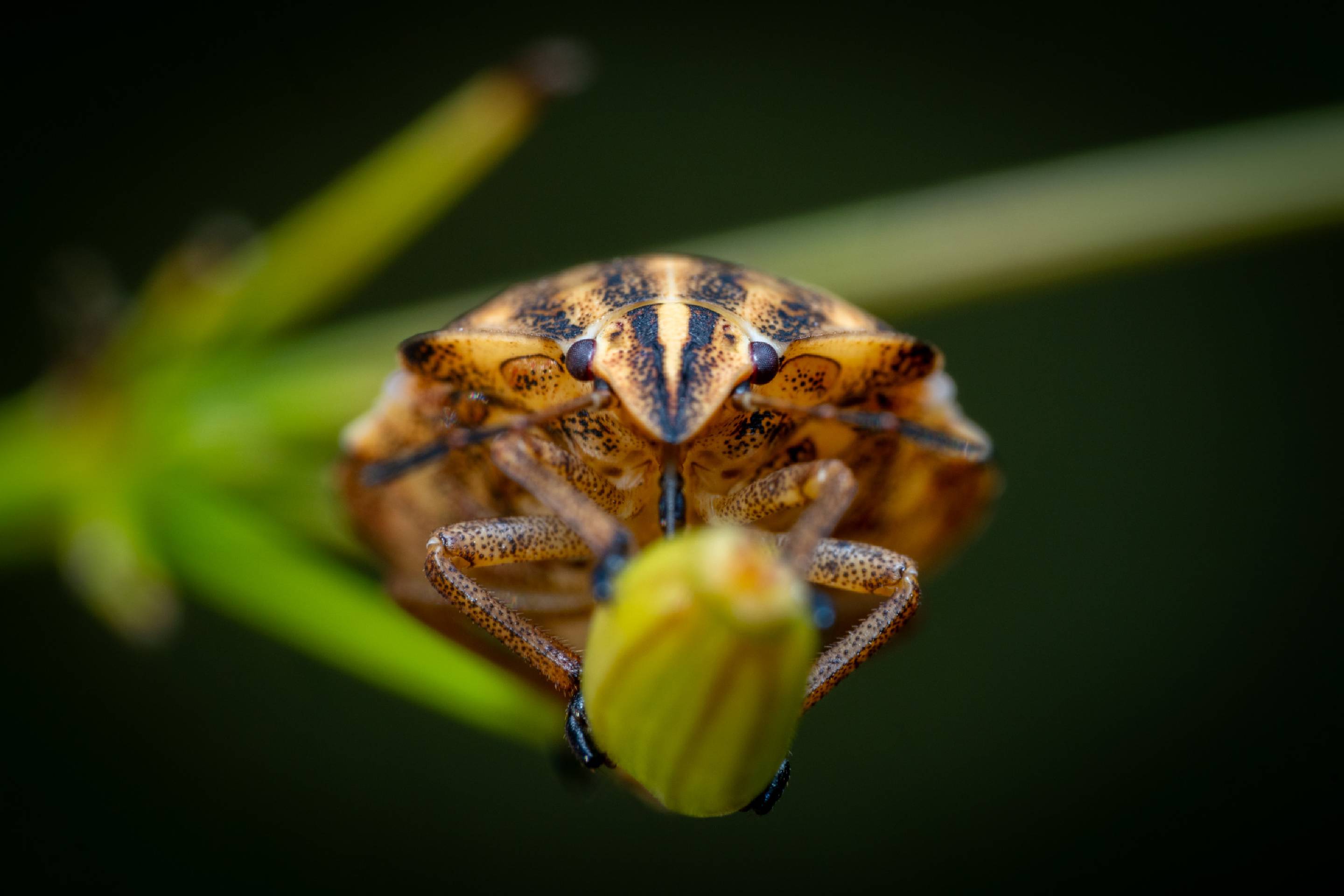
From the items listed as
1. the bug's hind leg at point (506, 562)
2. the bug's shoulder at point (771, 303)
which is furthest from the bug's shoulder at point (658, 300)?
the bug's hind leg at point (506, 562)

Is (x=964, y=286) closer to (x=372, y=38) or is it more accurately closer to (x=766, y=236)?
(x=766, y=236)

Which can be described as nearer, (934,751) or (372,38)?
(934,751)

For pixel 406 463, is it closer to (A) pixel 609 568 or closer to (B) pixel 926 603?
(A) pixel 609 568

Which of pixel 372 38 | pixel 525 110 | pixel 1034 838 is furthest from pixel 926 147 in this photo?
pixel 525 110

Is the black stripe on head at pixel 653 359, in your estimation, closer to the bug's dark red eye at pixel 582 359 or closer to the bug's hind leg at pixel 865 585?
the bug's dark red eye at pixel 582 359

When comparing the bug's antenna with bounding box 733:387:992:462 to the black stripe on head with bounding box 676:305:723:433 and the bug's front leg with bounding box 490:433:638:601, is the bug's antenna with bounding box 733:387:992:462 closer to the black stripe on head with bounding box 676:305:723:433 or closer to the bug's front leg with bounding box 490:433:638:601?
the black stripe on head with bounding box 676:305:723:433

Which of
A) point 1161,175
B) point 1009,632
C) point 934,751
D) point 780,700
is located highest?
point 1161,175
